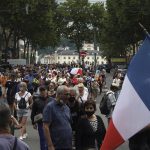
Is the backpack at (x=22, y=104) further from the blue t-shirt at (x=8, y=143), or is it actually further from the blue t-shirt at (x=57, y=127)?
the blue t-shirt at (x=8, y=143)

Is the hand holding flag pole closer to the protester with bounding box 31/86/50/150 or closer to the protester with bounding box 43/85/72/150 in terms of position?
the protester with bounding box 43/85/72/150

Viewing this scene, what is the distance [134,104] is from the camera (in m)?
6.39

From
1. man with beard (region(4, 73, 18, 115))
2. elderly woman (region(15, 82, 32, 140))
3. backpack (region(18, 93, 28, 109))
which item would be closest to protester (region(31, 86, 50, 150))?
elderly woman (region(15, 82, 32, 140))

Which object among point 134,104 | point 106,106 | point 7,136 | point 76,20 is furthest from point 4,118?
point 76,20

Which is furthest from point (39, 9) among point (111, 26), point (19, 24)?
point (111, 26)

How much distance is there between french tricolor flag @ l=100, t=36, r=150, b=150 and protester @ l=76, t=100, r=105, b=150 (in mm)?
2350

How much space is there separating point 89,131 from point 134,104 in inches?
98.9

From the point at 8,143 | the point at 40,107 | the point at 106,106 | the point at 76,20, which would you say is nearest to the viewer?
the point at 8,143

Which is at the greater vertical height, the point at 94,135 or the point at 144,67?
the point at 144,67

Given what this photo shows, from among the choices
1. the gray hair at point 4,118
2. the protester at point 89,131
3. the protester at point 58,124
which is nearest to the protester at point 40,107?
the protester at point 89,131

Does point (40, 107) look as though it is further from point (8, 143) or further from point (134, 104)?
point (8, 143)

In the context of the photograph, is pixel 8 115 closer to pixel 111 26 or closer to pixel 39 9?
pixel 39 9

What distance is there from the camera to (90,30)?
338 feet

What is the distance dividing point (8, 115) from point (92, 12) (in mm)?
99546
